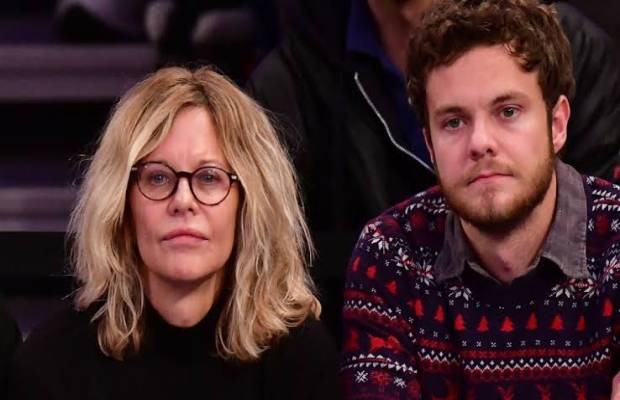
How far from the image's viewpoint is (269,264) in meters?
2.22

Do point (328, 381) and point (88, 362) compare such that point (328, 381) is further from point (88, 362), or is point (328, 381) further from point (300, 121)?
point (300, 121)

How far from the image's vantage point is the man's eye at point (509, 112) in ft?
6.95

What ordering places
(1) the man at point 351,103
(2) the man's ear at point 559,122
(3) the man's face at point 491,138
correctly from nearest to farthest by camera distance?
(3) the man's face at point 491,138 → (2) the man's ear at point 559,122 → (1) the man at point 351,103

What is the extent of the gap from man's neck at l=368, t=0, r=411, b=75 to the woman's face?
2.55 ft

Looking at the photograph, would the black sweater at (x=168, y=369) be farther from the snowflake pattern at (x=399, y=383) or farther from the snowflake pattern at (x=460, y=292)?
the snowflake pattern at (x=460, y=292)

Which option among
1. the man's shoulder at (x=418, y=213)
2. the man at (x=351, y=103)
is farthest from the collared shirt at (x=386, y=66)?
the man's shoulder at (x=418, y=213)

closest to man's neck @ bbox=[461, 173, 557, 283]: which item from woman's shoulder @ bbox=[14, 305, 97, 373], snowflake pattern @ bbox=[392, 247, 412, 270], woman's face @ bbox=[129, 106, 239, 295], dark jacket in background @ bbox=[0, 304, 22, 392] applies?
snowflake pattern @ bbox=[392, 247, 412, 270]

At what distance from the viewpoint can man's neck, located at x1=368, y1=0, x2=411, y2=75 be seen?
2.83m

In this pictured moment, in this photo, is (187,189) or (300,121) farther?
(300,121)

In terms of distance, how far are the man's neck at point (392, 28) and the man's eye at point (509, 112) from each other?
721mm

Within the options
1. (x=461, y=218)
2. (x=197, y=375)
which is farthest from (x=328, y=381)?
(x=461, y=218)

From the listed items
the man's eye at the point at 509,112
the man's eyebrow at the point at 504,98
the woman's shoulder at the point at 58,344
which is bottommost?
the woman's shoulder at the point at 58,344

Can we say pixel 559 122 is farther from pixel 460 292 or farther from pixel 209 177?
pixel 209 177

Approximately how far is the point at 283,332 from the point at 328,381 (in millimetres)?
116
